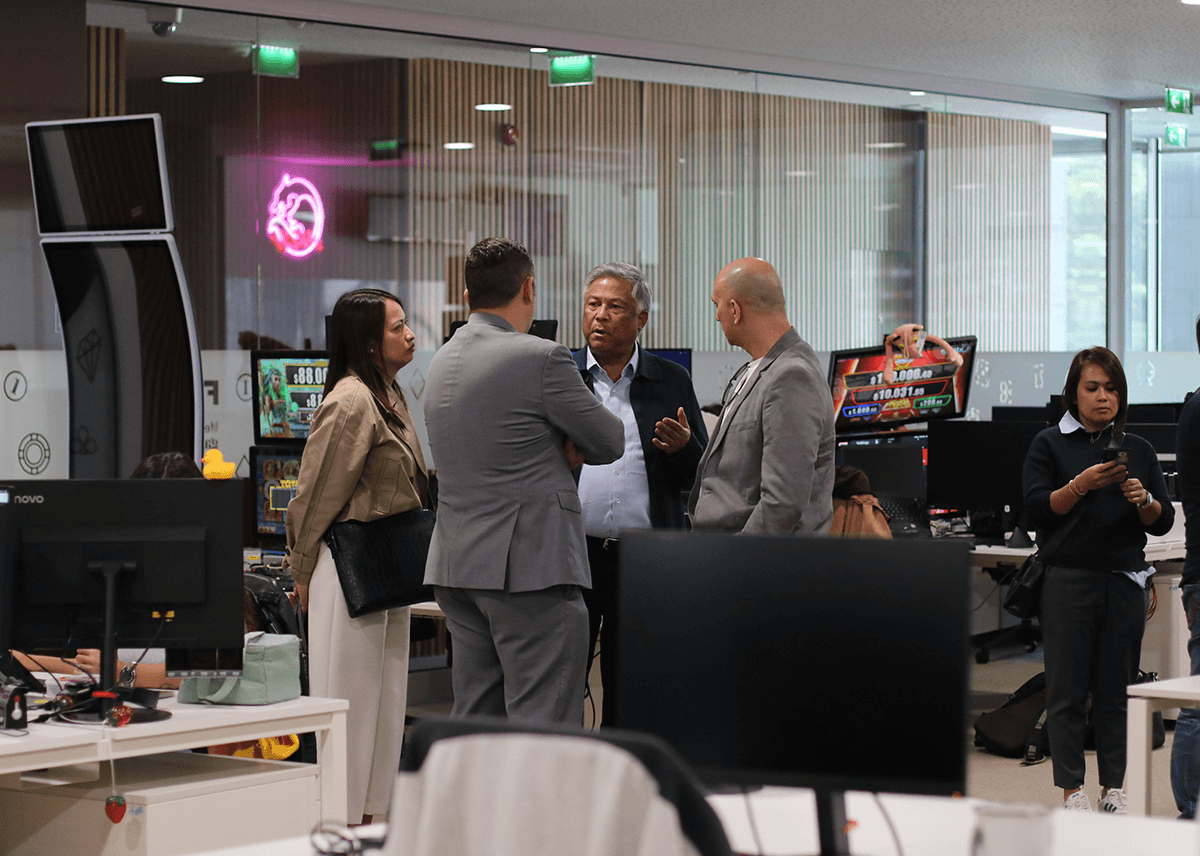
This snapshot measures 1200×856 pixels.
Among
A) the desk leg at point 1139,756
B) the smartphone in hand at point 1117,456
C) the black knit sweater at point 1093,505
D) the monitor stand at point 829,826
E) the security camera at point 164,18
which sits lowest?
the desk leg at point 1139,756

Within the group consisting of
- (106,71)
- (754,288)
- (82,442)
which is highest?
(106,71)

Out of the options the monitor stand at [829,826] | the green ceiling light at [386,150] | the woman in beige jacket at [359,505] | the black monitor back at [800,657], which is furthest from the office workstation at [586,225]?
the monitor stand at [829,826]

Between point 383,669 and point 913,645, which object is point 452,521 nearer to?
A: point 383,669

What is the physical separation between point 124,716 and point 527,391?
3.71 ft

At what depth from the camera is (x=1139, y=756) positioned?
340cm

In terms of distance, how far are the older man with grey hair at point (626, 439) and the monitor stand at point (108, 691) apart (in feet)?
4.29

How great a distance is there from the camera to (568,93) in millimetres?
7953

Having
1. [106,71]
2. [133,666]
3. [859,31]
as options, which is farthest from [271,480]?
[859,31]

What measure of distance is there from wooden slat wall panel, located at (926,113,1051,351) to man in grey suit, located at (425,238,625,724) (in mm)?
6470

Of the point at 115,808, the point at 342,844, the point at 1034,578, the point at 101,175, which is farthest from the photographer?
the point at 101,175

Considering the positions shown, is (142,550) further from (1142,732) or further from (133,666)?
(1142,732)

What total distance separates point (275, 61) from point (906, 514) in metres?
3.73

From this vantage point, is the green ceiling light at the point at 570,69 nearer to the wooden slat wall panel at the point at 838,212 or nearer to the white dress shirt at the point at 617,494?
the wooden slat wall panel at the point at 838,212

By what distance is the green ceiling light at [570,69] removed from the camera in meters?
7.86
